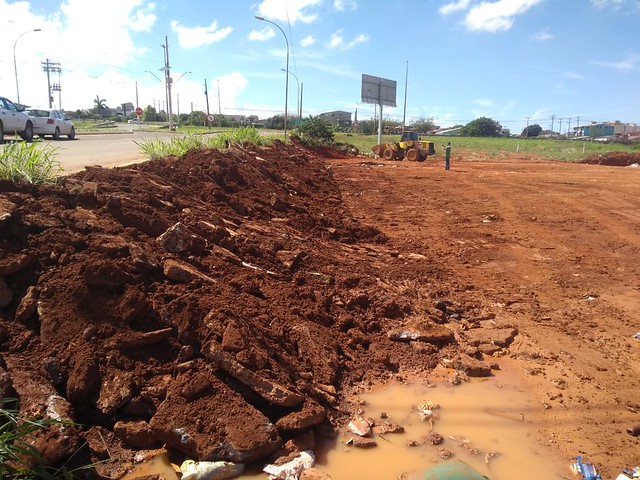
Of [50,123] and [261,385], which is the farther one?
[50,123]

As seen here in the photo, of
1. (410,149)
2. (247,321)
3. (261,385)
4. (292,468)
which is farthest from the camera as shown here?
(410,149)

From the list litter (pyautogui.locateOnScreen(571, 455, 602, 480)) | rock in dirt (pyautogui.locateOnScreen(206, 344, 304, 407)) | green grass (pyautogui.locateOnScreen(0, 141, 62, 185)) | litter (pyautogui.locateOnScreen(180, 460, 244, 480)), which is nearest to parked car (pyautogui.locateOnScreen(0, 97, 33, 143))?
green grass (pyautogui.locateOnScreen(0, 141, 62, 185))

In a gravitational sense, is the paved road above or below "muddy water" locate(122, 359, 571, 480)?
above

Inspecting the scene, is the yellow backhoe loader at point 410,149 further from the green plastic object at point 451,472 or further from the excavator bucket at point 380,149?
the green plastic object at point 451,472

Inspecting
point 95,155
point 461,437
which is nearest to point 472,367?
point 461,437

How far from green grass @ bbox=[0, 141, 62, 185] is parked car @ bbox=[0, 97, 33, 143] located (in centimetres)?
1317

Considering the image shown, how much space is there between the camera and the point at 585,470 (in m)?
3.20

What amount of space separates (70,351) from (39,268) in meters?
0.91

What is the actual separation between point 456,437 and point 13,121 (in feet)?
63.4

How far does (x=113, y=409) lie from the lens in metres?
3.18

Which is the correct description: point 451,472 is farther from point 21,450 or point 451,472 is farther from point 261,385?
point 21,450

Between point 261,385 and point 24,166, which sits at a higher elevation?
Answer: point 24,166

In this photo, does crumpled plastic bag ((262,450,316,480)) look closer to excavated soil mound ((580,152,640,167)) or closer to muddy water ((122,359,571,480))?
muddy water ((122,359,571,480))

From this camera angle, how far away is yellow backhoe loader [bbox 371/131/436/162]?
1144 inches
